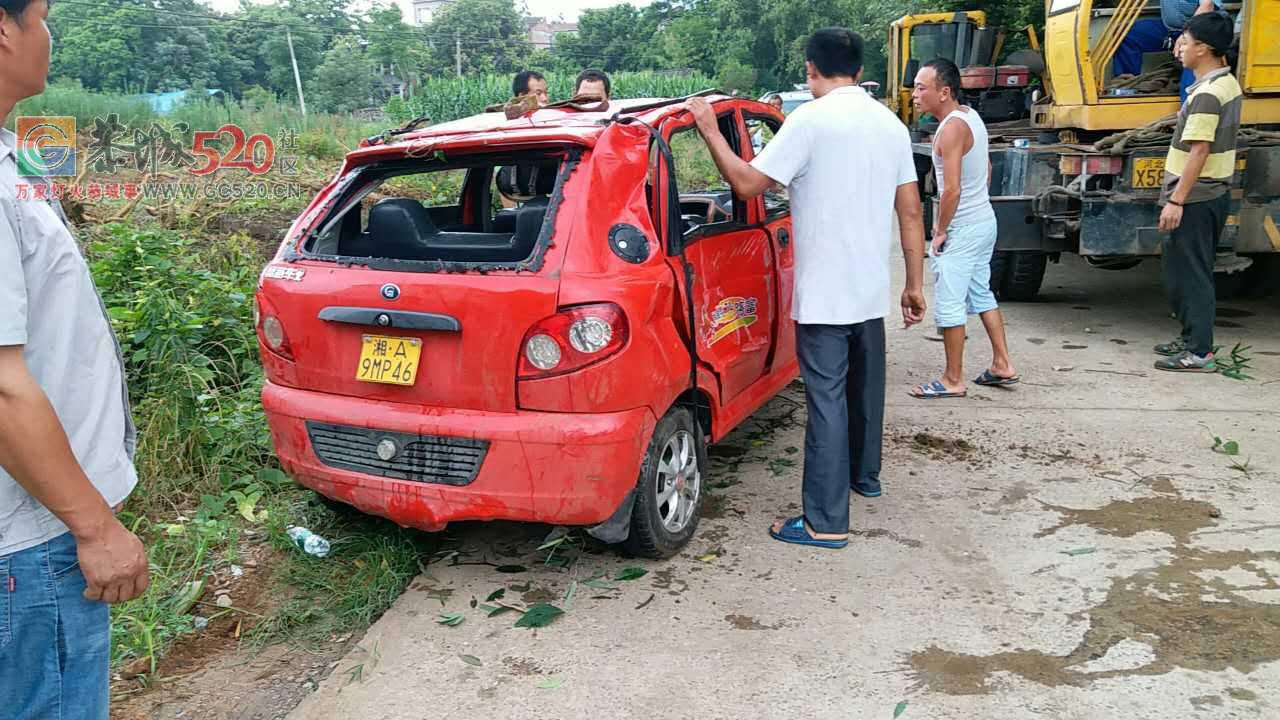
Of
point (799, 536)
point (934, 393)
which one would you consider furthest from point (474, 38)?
point (799, 536)

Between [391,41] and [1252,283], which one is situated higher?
[391,41]

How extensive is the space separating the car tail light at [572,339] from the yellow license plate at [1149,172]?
462 centimetres

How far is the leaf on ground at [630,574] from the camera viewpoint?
3.54m

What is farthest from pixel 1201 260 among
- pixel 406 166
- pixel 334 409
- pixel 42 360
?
pixel 42 360

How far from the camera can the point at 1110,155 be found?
20.8 feet

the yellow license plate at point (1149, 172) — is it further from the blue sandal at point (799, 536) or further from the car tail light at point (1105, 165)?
the blue sandal at point (799, 536)

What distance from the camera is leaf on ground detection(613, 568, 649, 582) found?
3.54 metres

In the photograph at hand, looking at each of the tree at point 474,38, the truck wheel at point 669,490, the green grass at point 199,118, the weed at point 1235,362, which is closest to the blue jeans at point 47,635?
the truck wheel at point 669,490

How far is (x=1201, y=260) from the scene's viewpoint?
5758 mm

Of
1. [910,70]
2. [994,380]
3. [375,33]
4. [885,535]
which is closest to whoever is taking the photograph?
[885,535]

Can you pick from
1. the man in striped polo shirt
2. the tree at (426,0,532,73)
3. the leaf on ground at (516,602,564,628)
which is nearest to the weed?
the man in striped polo shirt

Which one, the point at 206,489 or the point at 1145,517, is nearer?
the point at 1145,517

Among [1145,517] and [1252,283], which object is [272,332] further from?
[1252,283]

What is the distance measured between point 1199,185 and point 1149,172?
60 centimetres
